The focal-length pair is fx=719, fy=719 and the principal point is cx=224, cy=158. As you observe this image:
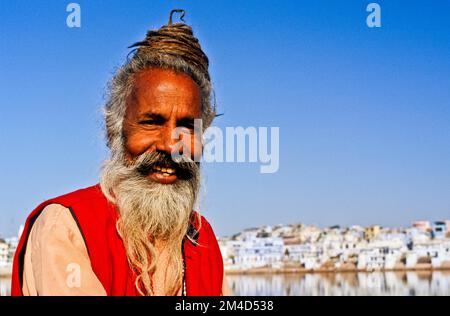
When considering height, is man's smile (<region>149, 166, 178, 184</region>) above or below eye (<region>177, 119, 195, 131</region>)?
below

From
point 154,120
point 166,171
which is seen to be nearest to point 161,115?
point 154,120

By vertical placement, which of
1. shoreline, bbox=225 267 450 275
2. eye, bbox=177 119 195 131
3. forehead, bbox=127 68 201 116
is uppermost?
forehead, bbox=127 68 201 116

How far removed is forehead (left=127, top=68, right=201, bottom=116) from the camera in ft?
4.67

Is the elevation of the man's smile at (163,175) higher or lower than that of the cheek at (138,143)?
lower

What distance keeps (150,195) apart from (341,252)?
5460cm

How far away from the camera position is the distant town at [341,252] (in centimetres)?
5222

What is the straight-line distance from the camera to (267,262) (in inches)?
2162

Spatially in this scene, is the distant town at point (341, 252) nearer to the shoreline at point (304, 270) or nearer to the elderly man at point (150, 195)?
the shoreline at point (304, 270)

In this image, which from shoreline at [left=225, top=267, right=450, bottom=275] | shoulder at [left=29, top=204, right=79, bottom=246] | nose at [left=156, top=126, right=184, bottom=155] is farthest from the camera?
shoreline at [left=225, top=267, right=450, bottom=275]

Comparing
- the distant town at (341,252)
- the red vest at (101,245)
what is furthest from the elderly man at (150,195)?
the distant town at (341,252)

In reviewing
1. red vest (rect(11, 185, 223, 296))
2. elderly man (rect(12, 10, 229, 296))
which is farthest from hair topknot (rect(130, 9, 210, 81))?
red vest (rect(11, 185, 223, 296))

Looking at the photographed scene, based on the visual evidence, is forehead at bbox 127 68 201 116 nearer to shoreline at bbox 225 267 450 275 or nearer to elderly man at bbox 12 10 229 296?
elderly man at bbox 12 10 229 296

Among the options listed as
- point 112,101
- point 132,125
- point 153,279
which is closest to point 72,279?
point 153,279
